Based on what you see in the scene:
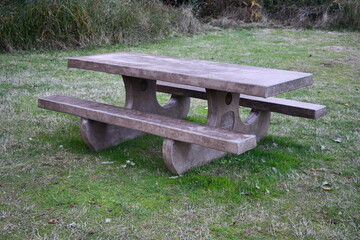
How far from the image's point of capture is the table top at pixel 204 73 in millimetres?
3951

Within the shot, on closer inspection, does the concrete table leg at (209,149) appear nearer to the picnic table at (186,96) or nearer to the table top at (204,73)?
the picnic table at (186,96)

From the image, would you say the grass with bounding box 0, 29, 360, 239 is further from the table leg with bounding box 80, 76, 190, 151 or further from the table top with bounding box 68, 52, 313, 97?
the table top with bounding box 68, 52, 313, 97

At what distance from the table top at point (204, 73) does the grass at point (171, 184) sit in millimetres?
820

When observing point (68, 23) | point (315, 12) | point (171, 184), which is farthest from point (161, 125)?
point (315, 12)

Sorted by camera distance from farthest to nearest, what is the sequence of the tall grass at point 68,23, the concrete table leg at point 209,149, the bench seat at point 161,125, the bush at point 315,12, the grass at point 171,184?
the bush at point 315,12 → the tall grass at point 68,23 → the concrete table leg at point 209,149 → the bench seat at point 161,125 → the grass at point 171,184

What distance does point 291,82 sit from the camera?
4152 mm

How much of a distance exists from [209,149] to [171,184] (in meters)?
0.62

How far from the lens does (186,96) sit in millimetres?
5711

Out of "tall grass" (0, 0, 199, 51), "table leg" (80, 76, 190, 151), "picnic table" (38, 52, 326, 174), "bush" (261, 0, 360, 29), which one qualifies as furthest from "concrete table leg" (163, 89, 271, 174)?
"bush" (261, 0, 360, 29)

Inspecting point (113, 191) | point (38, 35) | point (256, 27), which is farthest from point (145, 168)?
point (256, 27)

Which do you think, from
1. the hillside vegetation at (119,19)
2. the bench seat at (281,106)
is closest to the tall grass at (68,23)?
the hillside vegetation at (119,19)

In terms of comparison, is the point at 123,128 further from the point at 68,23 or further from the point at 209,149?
the point at 68,23

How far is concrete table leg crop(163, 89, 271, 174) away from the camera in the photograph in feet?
14.2

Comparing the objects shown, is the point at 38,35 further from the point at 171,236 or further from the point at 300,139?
the point at 171,236
